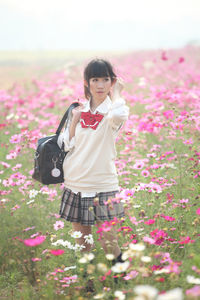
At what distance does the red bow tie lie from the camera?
206cm

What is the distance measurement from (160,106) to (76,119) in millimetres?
1664

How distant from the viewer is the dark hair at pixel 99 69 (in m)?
2.07

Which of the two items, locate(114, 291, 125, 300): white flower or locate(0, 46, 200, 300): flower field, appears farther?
locate(0, 46, 200, 300): flower field

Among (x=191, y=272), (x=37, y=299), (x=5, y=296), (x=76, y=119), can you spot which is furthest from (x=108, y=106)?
(x=5, y=296)

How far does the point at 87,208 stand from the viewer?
6.79 ft

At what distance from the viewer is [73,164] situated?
6.99 ft

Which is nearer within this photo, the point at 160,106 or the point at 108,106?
the point at 108,106

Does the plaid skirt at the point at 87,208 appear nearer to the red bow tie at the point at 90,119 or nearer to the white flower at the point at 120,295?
the red bow tie at the point at 90,119

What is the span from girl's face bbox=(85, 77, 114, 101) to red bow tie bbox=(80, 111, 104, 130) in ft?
0.39

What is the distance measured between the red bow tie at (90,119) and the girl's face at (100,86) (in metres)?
0.12

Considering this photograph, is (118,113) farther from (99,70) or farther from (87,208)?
(87,208)

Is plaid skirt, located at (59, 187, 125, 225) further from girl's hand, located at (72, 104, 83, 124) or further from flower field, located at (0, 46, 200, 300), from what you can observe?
girl's hand, located at (72, 104, 83, 124)

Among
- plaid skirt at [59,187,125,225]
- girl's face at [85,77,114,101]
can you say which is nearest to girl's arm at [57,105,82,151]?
girl's face at [85,77,114,101]

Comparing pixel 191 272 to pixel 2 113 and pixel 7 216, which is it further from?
pixel 2 113
